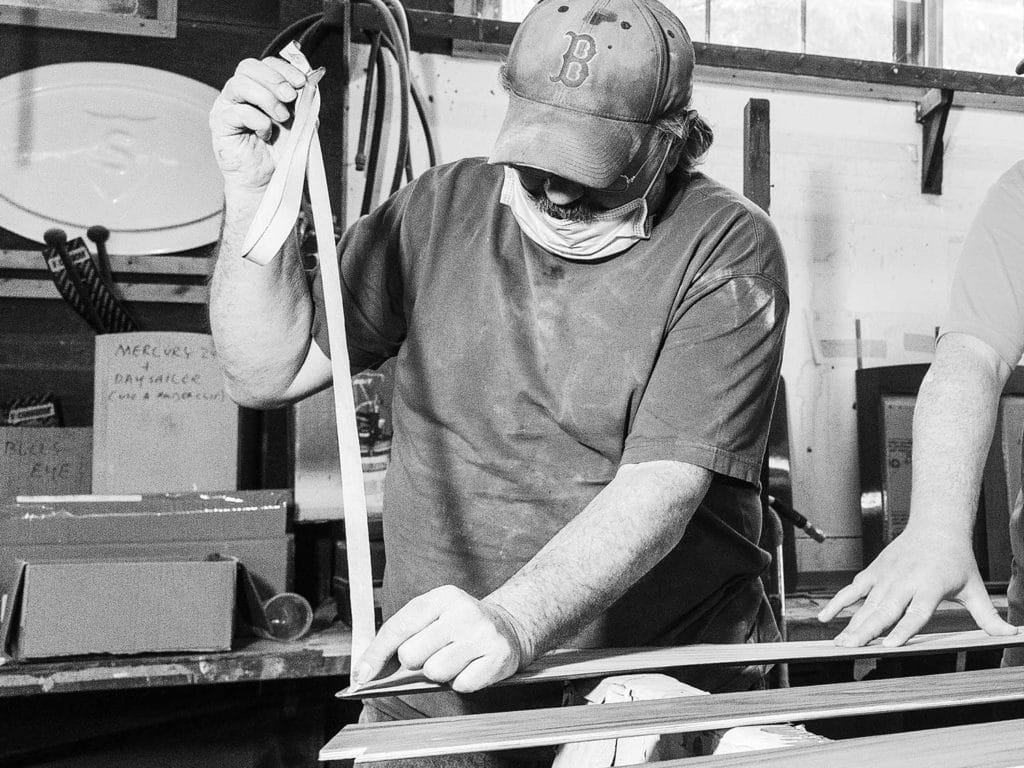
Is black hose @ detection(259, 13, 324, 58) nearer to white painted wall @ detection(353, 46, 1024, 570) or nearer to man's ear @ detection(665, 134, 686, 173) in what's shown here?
white painted wall @ detection(353, 46, 1024, 570)

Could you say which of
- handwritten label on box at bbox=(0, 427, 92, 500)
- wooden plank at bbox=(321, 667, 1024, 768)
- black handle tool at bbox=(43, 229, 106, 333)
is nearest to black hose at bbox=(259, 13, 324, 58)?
black handle tool at bbox=(43, 229, 106, 333)

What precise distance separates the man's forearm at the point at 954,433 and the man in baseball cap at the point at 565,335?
6.5 inches

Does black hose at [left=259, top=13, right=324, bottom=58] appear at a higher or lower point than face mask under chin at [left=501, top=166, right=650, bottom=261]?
higher

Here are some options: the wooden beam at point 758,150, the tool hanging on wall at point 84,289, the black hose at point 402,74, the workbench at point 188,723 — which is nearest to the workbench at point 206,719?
the workbench at point 188,723

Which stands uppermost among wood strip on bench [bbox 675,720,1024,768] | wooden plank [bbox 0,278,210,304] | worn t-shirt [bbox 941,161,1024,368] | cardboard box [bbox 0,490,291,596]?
wooden plank [bbox 0,278,210,304]

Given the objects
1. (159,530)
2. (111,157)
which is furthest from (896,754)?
(111,157)

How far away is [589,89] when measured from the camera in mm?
1002

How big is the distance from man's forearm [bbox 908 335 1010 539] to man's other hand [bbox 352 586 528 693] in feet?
1.56

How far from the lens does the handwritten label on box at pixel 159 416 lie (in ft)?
6.51

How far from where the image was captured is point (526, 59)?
40.8 inches

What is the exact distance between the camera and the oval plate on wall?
244 cm

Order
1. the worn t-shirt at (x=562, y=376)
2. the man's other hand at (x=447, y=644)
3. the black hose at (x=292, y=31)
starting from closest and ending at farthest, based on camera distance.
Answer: the man's other hand at (x=447, y=644) → the worn t-shirt at (x=562, y=376) → the black hose at (x=292, y=31)

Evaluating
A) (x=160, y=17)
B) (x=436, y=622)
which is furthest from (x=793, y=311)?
(x=436, y=622)

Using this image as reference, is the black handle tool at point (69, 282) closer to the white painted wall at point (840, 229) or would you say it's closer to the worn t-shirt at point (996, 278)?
the white painted wall at point (840, 229)
